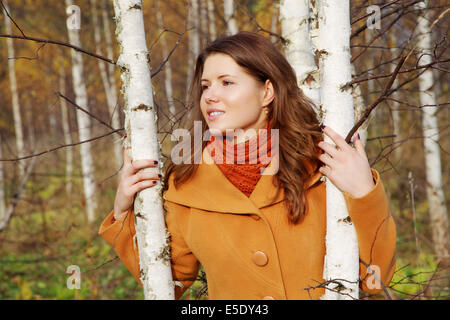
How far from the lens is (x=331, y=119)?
1594 millimetres

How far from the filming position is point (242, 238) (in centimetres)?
191

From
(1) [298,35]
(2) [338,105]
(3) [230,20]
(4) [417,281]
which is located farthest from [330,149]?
(3) [230,20]

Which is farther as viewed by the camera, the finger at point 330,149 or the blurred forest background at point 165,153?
the blurred forest background at point 165,153

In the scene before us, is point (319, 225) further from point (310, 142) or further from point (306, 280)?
point (310, 142)

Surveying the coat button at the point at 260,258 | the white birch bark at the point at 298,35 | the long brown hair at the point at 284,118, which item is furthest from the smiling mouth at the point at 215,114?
the white birch bark at the point at 298,35

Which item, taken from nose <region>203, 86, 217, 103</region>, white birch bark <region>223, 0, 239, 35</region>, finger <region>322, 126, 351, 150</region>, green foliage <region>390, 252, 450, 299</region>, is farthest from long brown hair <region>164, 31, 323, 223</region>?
white birch bark <region>223, 0, 239, 35</region>

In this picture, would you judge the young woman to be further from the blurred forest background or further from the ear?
the blurred forest background

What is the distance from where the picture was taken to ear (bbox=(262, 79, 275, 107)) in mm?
2012

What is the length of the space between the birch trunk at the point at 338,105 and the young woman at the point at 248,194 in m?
0.17

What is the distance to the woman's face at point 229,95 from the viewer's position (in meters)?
1.88

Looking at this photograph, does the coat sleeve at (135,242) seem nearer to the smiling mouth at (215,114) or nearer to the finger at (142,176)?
the finger at (142,176)

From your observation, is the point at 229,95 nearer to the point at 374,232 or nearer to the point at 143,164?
the point at 143,164
